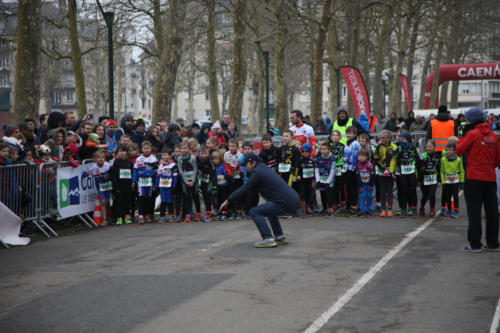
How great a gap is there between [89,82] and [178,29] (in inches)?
2770

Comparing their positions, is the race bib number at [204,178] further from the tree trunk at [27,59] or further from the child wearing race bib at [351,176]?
the tree trunk at [27,59]

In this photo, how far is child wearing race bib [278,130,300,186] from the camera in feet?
47.0

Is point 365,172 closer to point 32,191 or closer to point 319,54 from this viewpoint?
point 32,191

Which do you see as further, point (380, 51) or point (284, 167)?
point (380, 51)

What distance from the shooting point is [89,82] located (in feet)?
305

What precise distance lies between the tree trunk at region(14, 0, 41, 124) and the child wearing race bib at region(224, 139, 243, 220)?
621 cm

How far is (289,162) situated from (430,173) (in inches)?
113

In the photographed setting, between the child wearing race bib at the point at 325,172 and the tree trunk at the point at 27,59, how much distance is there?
26.3 feet

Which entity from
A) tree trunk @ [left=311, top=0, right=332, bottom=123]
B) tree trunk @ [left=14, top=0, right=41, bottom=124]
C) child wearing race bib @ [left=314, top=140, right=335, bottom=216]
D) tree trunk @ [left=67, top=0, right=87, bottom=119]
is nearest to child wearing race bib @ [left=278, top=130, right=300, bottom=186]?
child wearing race bib @ [left=314, top=140, right=335, bottom=216]

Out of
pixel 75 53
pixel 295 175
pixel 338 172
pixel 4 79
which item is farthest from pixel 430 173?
pixel 4 79

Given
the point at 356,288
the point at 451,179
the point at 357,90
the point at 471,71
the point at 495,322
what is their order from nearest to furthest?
the point at 495,322 < the point at 356,288 < the point at 451,179 < the point at 357,90 < the point at 471,71

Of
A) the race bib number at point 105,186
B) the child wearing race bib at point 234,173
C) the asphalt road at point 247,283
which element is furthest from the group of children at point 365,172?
the race bib number at point 105,186

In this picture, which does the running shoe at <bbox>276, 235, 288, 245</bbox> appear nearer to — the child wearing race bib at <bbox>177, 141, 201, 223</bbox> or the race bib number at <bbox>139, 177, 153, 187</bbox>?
the child wearing race bib at <bbox>177, 141, 201, 223</bbox>

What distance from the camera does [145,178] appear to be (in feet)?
47.1
